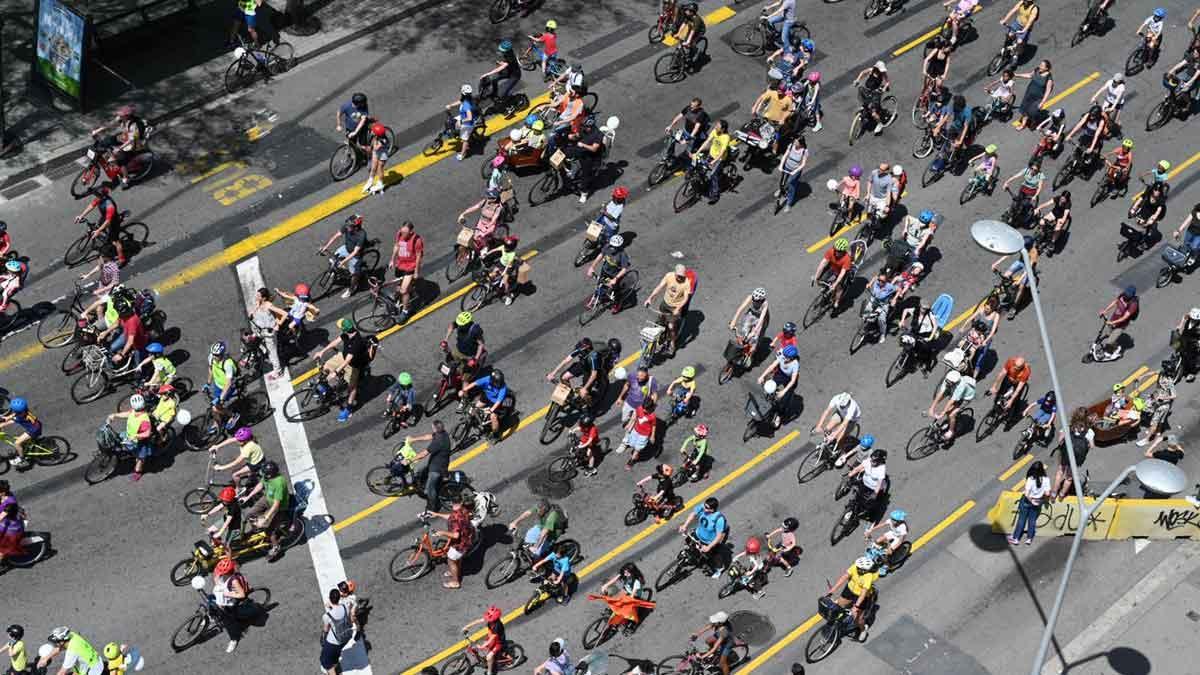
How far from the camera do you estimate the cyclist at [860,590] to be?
24641 millimetres

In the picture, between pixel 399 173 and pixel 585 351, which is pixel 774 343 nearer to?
pixel 585 351

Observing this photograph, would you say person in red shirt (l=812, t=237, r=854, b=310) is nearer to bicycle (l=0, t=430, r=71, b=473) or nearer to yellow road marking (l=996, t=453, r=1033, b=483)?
yellow road marking (l=996, t=453, r=1033, b=483)

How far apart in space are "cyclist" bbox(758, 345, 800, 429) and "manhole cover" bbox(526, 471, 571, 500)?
4255 millimetres

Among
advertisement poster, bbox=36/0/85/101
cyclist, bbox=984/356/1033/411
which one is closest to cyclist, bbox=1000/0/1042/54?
Answer: cyclist, bbox=984/356/1033/411

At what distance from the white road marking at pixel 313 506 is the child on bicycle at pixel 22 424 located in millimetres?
4240

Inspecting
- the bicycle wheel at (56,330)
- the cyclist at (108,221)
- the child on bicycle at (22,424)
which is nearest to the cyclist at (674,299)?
the cyclist at (108,221)

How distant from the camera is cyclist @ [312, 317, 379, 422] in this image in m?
27.7

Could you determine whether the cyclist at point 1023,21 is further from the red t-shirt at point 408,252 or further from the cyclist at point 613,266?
the red t-shirt at point 408,252

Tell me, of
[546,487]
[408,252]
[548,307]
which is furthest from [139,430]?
[548,307]

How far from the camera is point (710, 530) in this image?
83.5 feet

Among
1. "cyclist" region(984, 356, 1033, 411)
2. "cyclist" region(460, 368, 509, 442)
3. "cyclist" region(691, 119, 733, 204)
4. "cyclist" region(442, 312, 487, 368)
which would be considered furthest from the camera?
"cyclist" region(691, 119, 733, 204)

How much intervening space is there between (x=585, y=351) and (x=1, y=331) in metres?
11.7

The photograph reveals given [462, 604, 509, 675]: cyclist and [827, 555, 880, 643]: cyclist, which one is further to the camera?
[827, 555, 880, 643]: cyclist

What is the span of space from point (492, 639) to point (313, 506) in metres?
4.85
